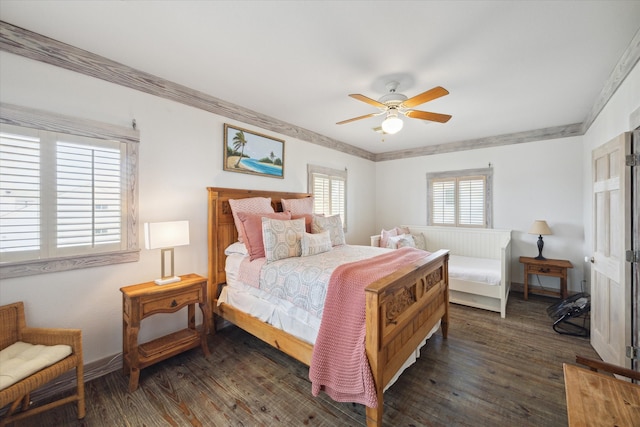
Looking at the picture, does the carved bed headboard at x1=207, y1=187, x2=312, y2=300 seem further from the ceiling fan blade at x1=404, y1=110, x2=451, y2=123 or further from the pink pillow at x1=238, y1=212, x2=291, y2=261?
the ceiling fan blade at x1=404, y1=110, x2=451, y2=123

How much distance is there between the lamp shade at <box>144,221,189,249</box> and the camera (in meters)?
2.27

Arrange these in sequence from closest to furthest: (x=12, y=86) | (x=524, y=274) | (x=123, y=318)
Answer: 1. (x=12, y=86)
2. (x=123, y=318)
3. (x=524, y=274)

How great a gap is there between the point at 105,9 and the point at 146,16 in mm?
234

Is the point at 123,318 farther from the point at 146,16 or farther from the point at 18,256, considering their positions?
the point at 146,16

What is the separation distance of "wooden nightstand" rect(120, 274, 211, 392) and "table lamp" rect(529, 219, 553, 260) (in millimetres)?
4751

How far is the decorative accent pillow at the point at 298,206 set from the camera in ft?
11.6

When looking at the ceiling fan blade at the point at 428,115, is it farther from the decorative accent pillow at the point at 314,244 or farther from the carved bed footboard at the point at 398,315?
the decorative accent pillow at the point at 314,244

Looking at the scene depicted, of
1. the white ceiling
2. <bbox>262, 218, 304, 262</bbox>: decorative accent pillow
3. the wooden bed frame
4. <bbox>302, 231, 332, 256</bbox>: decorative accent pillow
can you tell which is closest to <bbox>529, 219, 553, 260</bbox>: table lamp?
the white ceiling

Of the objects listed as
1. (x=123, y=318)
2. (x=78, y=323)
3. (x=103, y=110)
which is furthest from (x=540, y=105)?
(x=78, y=323)

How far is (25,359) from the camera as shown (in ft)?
5.38

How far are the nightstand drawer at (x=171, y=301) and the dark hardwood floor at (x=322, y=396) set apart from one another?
56 centimetres

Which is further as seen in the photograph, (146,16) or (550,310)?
(550,310)

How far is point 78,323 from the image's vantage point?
7.06 feet

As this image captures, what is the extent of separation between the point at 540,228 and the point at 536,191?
66 centimetres
